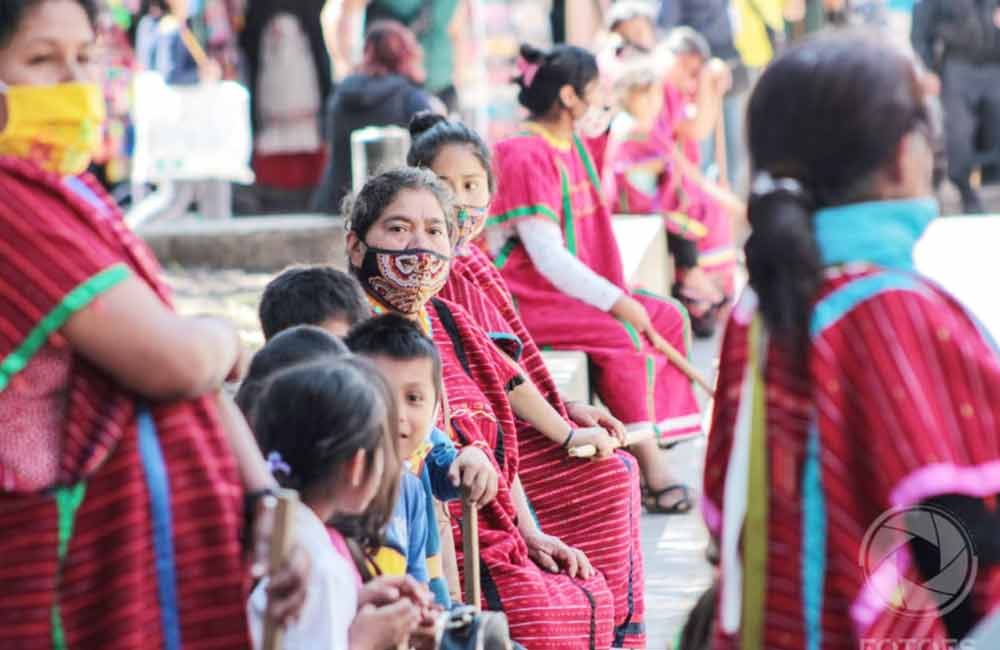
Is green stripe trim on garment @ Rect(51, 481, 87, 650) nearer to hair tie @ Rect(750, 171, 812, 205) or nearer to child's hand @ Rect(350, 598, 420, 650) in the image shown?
child's hand @ Rect(350, 598, 420, 650)

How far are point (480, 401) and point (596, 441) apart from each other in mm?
556

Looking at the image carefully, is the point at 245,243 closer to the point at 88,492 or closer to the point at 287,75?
the point at 287,75

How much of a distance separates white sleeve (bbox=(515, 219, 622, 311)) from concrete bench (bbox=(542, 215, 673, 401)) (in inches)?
7.9

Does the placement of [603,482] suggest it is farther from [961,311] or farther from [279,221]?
[279,221]

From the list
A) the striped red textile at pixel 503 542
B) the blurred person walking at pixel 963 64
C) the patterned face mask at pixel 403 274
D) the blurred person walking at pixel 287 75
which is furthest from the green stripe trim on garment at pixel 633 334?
the blurred person walking at pixel 963 64

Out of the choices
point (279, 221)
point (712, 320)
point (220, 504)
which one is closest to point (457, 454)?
point (220, 504)

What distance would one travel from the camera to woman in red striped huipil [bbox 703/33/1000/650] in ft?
7.97

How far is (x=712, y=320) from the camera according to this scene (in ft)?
32.9

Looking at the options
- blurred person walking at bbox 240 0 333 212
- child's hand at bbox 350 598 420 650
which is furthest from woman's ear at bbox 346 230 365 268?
blurred person walking at bbox 240 0 333 212

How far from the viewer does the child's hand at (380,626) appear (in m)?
2.90

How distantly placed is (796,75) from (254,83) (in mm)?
9989

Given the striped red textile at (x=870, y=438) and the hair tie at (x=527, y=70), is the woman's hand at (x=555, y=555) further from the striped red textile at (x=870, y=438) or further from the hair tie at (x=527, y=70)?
the hair tie at (x=527, y=70)

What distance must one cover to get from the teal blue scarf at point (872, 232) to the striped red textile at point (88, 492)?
32.3 inches

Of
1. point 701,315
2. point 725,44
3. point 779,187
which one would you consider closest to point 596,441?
point 779,187
